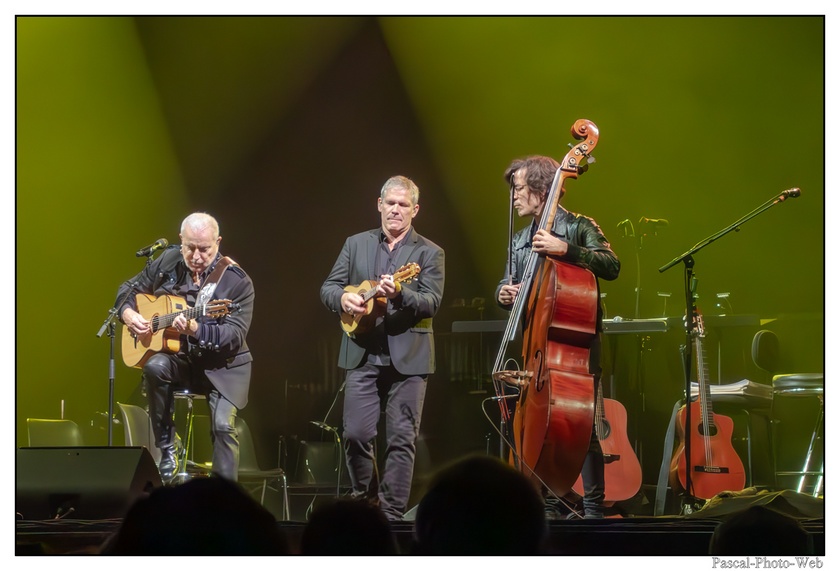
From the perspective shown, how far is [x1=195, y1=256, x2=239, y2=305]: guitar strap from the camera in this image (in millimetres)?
5293

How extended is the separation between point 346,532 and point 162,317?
3058 millimetres

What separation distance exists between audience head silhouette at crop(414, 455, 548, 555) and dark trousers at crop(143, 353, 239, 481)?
111 inches

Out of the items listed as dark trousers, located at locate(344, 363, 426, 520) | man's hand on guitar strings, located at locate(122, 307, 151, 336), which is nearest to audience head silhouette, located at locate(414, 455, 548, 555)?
dark trousers, located at locate(344, 363, 426, 520)

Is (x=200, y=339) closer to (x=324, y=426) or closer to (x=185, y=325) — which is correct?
(x=185, y=325)

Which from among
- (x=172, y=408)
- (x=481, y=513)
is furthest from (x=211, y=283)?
(x=481, y=513)

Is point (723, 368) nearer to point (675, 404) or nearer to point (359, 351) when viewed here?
point (675, 404)

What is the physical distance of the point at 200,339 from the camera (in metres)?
5.14

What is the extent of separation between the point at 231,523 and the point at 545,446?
208 cm

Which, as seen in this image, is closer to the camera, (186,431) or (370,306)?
(370,306)

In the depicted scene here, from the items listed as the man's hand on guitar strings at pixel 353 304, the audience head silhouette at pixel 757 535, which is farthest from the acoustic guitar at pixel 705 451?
the audience head silhouette at pixel 757 535

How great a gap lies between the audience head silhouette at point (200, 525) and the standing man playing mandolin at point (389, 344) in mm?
2349

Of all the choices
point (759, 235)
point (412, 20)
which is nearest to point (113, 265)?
point (412, 20)

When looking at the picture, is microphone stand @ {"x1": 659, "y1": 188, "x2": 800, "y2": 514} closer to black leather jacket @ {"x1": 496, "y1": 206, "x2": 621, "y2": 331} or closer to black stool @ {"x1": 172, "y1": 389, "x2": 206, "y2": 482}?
black leather jacket @ {"x1": 496, "y1": 206, "x2": 621, "y2": 331}

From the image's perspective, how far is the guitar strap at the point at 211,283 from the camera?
5.29 meters
